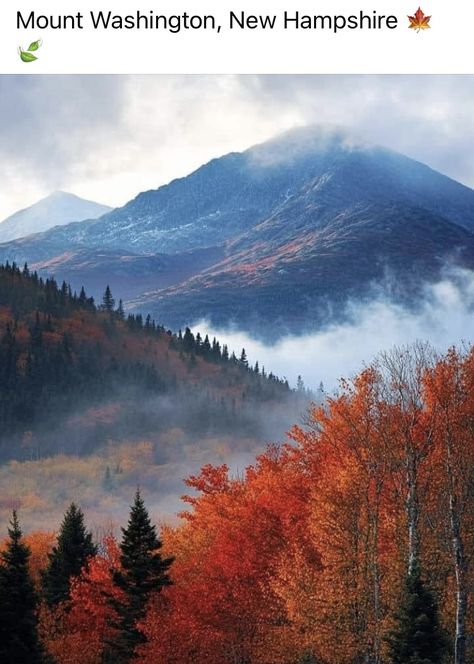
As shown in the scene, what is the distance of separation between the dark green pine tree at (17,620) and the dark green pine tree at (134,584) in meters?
7.66

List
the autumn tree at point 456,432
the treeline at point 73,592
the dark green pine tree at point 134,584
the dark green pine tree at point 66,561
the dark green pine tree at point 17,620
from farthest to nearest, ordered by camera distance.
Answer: the dark green pine tree at point 66,561 < the dark green pine tree at point 134,584 < the treeline at point 73,592 < the dark green pine tree at point 17,620 < the autumn tree at point 456,432

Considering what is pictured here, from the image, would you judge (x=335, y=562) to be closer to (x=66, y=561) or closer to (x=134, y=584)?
(x=134, y=584)

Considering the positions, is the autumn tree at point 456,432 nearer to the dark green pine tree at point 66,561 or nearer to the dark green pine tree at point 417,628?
the dark green pine tree at point 417,628

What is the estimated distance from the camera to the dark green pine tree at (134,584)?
159 feet

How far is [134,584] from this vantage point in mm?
50281

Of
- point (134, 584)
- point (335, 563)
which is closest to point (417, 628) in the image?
point (335, 563)

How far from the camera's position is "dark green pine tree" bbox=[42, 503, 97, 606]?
62.2m

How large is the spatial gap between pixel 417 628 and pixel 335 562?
681cm

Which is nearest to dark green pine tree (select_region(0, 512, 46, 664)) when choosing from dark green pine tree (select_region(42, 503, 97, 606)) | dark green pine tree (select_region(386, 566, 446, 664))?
dark green pine tree (select_region(42, 503, 97, 606))
